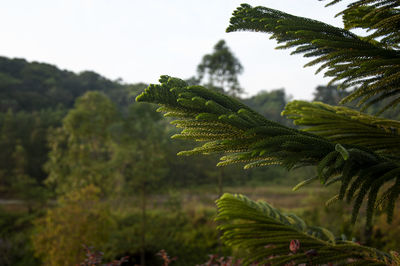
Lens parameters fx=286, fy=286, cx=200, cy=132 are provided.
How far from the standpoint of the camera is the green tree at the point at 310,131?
1.05m

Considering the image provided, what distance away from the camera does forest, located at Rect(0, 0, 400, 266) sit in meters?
1.13

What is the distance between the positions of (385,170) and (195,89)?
831mm

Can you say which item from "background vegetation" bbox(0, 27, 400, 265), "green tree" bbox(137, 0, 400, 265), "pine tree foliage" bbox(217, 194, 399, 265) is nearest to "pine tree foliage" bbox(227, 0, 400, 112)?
"green tree" bbox(137, 0, 400, 265)

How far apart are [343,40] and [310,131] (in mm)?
462

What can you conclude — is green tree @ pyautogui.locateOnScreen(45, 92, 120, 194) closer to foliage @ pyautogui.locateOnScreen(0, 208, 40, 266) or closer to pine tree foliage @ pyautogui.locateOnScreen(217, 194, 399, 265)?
foliage @ pyautogui.locateOnScreen(0, 208, 40, 266)

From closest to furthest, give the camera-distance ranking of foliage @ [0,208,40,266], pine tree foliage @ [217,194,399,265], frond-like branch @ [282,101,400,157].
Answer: frond-like branch @ [282,101,400,157], pine tree foliage @ [217,194,399,265], foliage @ [0,208,40,266]

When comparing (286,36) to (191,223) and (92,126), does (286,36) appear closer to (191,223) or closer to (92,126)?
(92,126)

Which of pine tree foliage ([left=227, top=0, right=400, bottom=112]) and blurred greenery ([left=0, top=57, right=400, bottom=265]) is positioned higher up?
pine tree foliage ([left=227, top=0, right=400, bottom=112])

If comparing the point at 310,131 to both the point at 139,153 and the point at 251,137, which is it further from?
the point at 139,153

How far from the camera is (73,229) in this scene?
995cm

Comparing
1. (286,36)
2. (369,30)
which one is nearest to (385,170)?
(286,36)

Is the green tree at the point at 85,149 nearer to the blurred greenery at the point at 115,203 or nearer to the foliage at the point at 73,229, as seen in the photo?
the blurred greenery at the point at 115,203

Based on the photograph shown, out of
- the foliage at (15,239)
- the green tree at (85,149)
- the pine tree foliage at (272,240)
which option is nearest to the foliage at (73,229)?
the green tree at (85,149)

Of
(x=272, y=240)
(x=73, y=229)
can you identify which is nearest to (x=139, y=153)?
(x=73, y=229)
